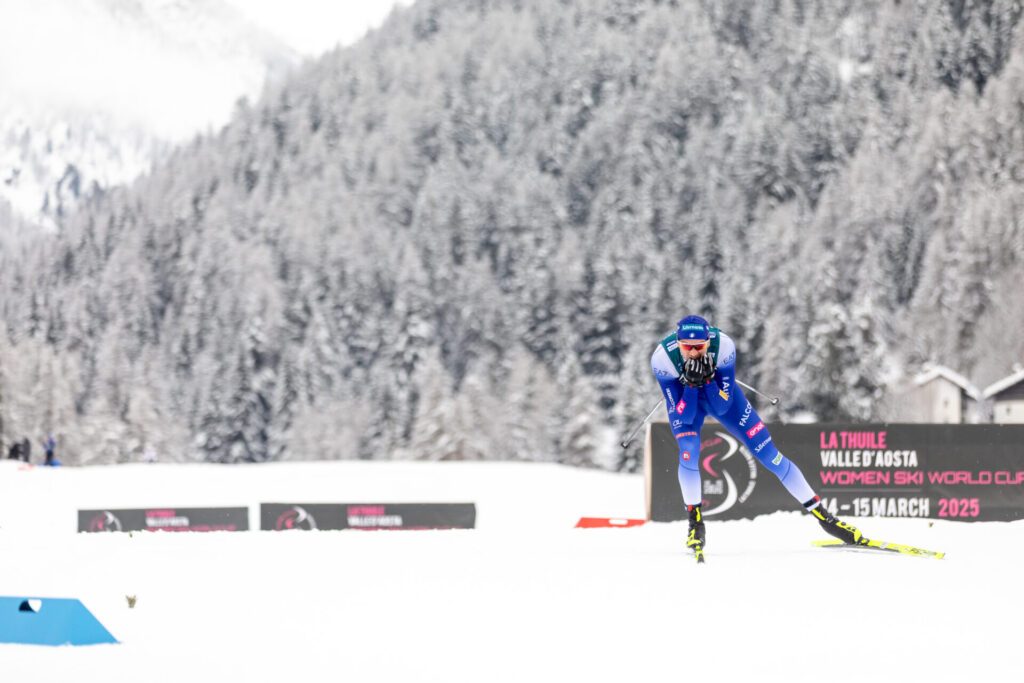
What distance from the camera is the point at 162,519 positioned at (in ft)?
53.8

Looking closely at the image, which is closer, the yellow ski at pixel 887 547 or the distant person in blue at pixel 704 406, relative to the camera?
the yellow ski at pixel 887 547

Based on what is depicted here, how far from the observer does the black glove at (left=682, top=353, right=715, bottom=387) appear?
7633 millimetres

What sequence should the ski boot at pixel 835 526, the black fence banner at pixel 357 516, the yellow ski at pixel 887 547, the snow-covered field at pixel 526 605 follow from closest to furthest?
the snow-covered field at pixel 526 605
the yellow ski at pixel 887 547
the ski boot at pixel 835 526
the black fence banner at pixel 357 516

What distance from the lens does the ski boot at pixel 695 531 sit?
7537mm

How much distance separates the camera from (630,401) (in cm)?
6412

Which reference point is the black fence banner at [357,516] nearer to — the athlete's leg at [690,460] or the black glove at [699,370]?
the athlete's leg at [690,460]

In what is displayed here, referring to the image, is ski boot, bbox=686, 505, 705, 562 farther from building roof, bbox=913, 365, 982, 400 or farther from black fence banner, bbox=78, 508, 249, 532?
building roof, bbox=913, 365, 982, 400

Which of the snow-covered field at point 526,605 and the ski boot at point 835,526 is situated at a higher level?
the ski boot at point 835,526

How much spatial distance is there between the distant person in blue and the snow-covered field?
457mm

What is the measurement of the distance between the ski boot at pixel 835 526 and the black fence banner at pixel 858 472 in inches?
165

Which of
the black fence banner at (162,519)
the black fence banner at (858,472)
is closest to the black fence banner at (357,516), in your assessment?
the black fence banner at (162,519)

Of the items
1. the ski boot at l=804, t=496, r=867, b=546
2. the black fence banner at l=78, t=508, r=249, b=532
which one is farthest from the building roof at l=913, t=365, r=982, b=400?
the ski boot at l=804, t=496, r=867, b=546

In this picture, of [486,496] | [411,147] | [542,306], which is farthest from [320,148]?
[486,496]

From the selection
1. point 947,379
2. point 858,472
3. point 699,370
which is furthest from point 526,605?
point 947,379
